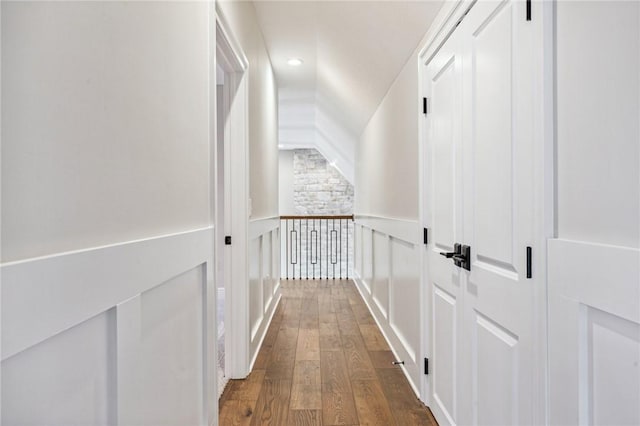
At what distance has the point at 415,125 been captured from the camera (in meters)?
2.29

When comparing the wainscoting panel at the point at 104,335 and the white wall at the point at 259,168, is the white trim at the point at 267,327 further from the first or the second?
the wainscoting panel at the point at 104,335

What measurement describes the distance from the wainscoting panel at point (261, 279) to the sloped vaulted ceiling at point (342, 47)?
4.72 ft

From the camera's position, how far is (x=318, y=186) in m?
9.11

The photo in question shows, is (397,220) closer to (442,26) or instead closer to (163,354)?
(442,26)

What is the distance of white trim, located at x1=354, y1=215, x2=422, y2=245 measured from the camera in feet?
7.44

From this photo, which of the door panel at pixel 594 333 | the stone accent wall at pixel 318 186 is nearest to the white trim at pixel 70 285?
the door panel at pixel 594 333

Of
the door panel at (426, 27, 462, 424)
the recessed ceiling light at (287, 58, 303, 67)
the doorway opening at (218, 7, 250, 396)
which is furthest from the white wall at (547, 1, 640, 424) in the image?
the recessed ceiling light at (287, 58, 303, 67)

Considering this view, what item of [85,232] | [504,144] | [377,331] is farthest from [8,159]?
[377,331]

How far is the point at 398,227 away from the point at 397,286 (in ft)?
1.48

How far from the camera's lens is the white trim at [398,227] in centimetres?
227

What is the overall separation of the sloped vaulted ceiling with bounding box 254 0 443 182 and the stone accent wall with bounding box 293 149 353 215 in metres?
3.75

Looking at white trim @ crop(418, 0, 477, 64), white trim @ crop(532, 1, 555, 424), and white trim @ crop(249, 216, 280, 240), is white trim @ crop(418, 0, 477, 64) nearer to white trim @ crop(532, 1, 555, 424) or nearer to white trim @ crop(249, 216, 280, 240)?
white trim @ crop(532, 1, 555, 424)

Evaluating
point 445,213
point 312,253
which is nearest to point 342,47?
point 445,213

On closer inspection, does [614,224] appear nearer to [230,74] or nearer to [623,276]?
[623,276]
